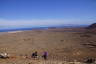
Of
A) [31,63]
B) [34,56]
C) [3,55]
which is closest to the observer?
[31,63]

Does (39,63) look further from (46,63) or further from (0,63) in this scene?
(0,63)

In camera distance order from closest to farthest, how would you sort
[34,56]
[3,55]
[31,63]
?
[31,63] < [3,55] < [34,56]

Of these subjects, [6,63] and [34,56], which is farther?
[34,56]

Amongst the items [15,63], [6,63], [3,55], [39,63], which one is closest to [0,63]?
[6,63]

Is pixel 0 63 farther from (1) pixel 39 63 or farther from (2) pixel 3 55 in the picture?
(1) pixel 39 63

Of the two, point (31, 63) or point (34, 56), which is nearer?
point (31, 63)

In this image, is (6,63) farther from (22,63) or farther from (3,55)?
(3,55)

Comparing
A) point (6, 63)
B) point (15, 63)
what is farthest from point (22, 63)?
point (6, 63)
